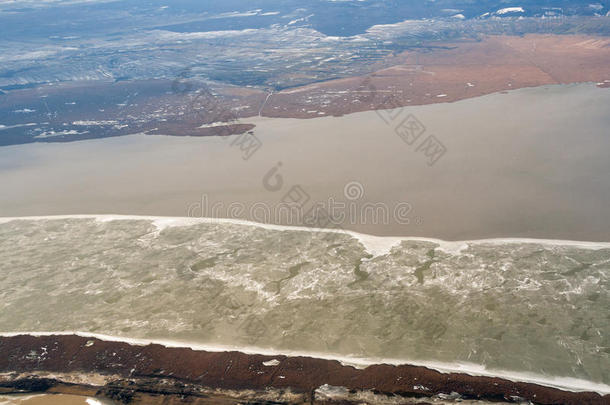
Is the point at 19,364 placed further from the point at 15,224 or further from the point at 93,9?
the point at 93,9

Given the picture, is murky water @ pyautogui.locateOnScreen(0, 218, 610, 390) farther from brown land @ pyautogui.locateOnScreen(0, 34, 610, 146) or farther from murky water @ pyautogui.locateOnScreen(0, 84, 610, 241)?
brown land @ pyautogui.locateOnScreen(0, 34, 610, 146)

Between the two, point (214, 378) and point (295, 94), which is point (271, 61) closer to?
point (295, 94)

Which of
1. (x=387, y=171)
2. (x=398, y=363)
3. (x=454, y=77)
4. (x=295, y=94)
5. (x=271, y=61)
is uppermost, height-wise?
(x=271, y=61)

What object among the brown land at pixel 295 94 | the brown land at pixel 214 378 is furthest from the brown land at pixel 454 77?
the brown land at pixel 214 378

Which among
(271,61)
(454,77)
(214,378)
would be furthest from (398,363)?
(271,61)

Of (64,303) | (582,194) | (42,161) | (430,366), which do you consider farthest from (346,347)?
(42,161)

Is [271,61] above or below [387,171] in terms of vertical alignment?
above

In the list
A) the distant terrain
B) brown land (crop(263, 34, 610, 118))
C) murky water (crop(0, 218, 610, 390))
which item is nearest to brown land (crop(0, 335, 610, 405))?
murky water (crop(0, 218, 610, 390))
